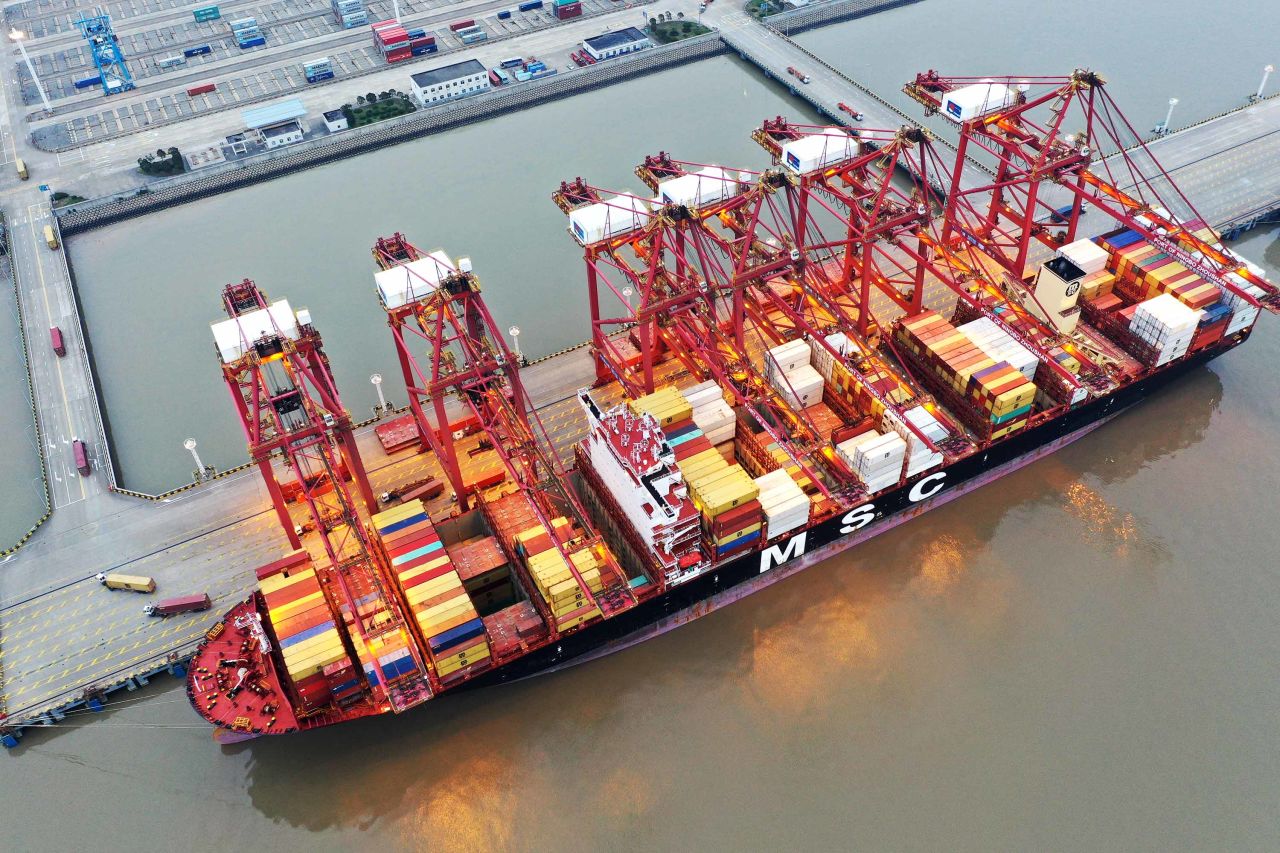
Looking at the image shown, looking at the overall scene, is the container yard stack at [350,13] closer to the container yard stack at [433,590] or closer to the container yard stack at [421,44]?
the container yard stack at [421,44]

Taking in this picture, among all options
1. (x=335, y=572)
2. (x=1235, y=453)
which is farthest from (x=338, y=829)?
(x=1235, y=453)

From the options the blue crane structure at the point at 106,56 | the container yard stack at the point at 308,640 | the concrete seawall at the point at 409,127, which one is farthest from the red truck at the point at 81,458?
the blue crane structure at the point at 106,56

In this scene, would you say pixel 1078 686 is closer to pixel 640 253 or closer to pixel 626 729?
pixel 626 729

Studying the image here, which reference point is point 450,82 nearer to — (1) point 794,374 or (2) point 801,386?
(1) point 794,374

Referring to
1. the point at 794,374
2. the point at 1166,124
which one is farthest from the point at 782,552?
the point at 1166,124

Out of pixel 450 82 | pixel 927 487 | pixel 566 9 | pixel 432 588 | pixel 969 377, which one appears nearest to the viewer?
pixel 432 588

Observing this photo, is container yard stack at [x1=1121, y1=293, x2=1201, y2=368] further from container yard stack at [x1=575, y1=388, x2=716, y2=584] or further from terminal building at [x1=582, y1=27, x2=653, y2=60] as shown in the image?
terminal building at [x1=582, y1=27, x2=653, y2=60]

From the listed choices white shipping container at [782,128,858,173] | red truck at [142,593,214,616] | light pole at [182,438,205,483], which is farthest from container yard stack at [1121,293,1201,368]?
light pole at [182,438,205,483]
